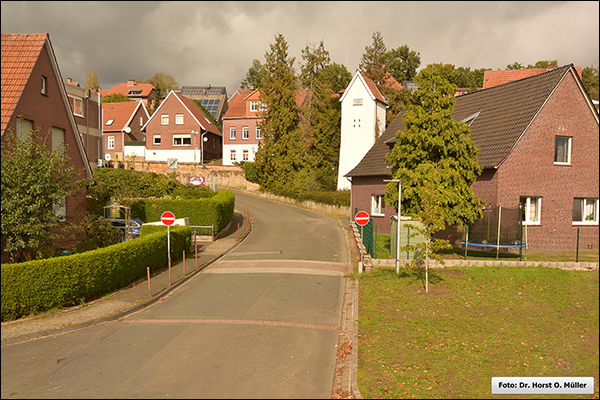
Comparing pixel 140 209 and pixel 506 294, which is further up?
pixel 140 209

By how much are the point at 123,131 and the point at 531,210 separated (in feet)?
176

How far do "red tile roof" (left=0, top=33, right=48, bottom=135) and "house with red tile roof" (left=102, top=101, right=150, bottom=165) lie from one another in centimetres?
3990

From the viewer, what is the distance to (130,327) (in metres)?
10.9

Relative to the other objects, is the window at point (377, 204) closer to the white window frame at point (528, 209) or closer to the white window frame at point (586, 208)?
the white window frame at point (528, 209)

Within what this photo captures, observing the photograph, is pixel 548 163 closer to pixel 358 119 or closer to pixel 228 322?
pixel 228 322

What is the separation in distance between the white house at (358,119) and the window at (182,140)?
25.4 m

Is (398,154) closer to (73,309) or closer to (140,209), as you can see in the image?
(73,309)

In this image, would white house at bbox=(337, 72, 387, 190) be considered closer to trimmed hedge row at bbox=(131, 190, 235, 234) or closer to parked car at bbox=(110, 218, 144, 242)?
trimmed hedge row at bbox=(131, 190, 235, 234)

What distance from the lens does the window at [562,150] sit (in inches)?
864

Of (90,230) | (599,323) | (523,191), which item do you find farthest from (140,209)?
(599,323)

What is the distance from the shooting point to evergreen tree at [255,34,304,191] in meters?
46.6

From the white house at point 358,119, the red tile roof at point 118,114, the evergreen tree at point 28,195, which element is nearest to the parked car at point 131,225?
the evergreen tree at point 28,195

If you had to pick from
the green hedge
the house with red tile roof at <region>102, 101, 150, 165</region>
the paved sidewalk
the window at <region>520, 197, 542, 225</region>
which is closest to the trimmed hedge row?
the paved sidewalk

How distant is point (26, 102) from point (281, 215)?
2230cm
